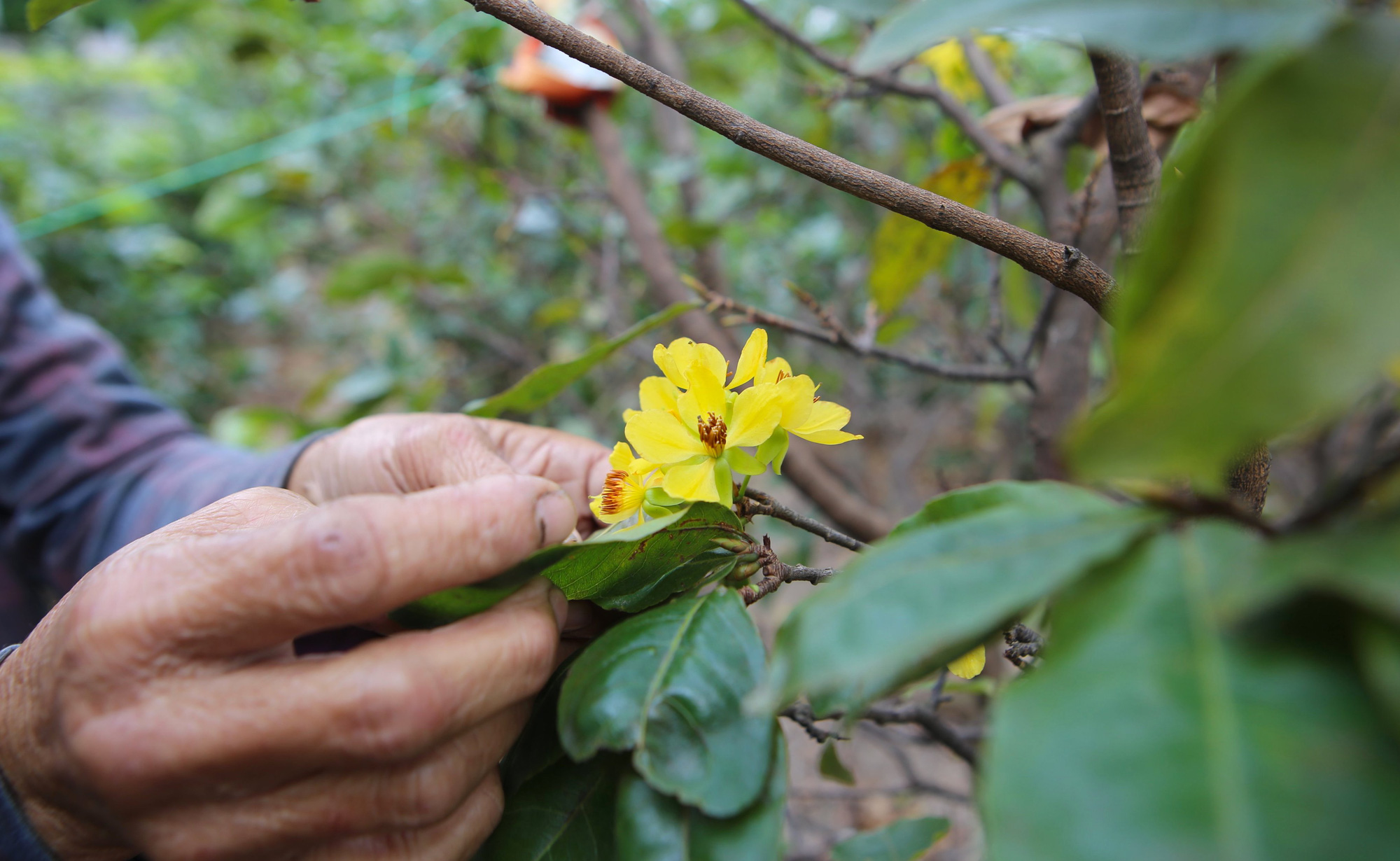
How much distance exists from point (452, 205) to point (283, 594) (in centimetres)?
299

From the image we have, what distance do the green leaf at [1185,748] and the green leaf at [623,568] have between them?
26 centimetres

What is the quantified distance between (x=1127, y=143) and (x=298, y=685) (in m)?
0.69

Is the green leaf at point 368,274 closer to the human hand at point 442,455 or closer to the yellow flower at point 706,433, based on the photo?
the human hand at point 442,455

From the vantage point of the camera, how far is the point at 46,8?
587mm

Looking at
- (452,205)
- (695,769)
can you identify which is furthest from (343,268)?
(695,769)

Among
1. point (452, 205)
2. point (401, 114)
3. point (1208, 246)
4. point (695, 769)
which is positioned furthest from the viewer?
point (452, 205)

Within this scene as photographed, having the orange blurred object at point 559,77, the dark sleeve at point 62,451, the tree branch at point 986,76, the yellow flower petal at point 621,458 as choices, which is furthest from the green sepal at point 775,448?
the orange blurred object at point 559,77

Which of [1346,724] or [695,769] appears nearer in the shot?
[1346,724]

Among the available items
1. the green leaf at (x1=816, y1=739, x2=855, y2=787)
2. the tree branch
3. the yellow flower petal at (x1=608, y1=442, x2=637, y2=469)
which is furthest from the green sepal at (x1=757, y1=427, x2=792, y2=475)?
the tree branch

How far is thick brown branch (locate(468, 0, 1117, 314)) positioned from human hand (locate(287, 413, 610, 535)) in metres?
0.37

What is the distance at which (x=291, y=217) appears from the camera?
329 cm

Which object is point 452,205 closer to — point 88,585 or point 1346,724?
point 88,585

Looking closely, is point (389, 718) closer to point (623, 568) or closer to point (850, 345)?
point (623, 568)

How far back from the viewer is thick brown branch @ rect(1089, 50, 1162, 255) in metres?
0.58
